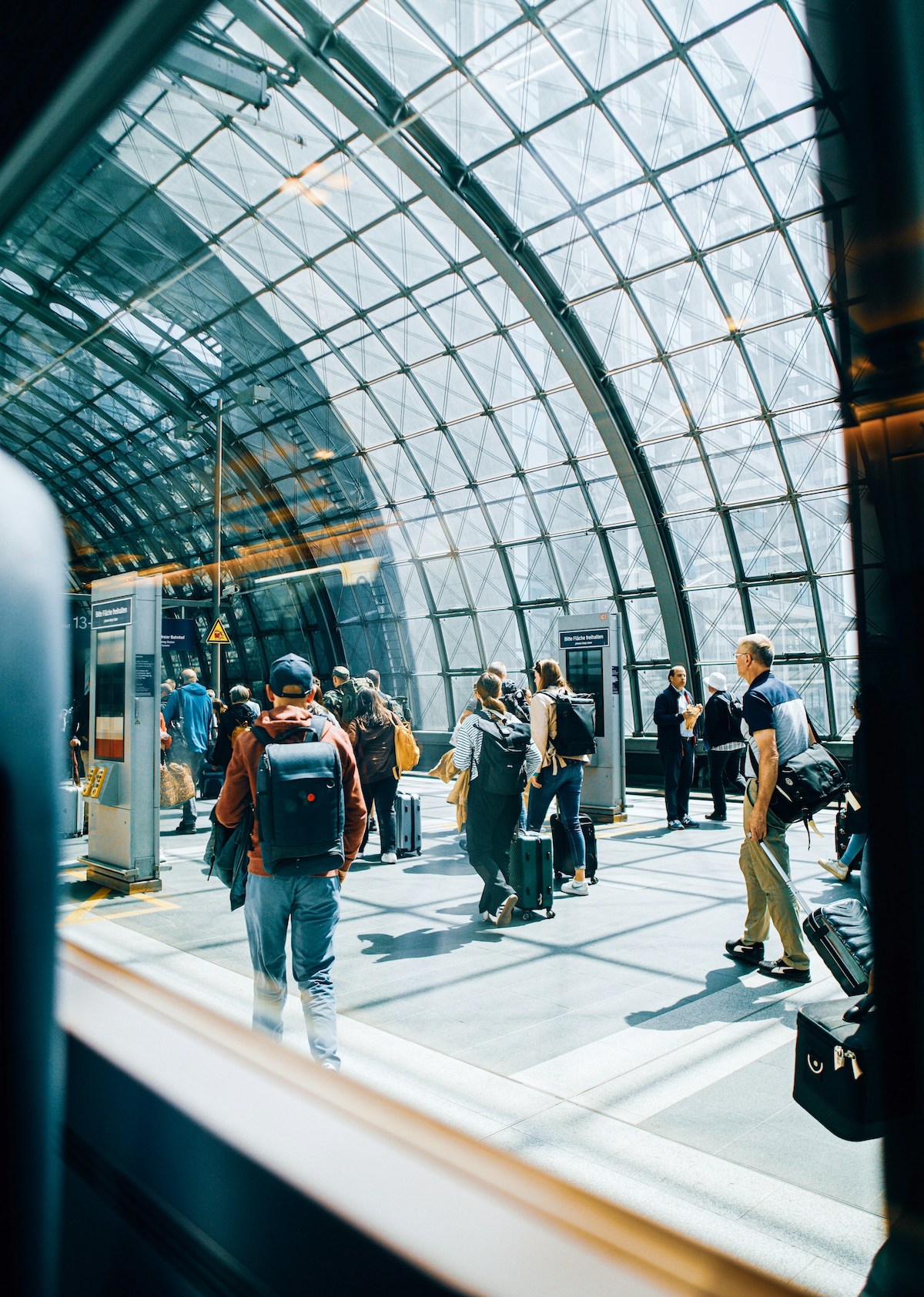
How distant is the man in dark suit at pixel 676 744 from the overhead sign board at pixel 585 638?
1.08m

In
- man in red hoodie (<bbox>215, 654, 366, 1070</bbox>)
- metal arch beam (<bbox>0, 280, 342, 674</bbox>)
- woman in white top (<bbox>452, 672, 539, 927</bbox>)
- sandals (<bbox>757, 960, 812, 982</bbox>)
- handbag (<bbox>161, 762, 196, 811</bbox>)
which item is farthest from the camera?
metal arch beam (<bbox>0, 280, 342, 674</bbox>)

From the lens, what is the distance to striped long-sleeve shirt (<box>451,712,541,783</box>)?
702cm

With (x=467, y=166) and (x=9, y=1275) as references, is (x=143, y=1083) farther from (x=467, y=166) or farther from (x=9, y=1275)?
(x=467, y=166)

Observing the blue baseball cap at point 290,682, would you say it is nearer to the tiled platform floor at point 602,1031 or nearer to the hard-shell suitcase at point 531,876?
the tiled platform floor at point 602,1031

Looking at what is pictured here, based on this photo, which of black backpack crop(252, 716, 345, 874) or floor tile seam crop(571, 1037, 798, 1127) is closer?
floor tile seam crop(571, 1037, 798, 1127)

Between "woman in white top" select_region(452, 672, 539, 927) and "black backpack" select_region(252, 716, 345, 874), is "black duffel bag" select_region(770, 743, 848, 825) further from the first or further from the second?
"black backpack" select_region(252, 716, 345, 874)

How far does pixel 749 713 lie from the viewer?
540cm

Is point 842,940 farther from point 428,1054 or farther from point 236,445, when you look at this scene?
point 236,445

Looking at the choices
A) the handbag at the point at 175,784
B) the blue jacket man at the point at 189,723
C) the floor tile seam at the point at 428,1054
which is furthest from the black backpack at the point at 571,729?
the blue jacket man at the point at 189,723

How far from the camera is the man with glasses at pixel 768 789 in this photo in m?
5.34

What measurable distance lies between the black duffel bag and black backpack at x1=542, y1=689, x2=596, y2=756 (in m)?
2.93

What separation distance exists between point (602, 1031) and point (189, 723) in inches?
325

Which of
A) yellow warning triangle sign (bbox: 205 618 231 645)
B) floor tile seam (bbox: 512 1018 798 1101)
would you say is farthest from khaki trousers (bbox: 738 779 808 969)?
yellow warning triangle sign (bbox: 205 618 231 645)

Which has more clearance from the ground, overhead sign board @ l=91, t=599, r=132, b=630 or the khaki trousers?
overhead sign board @ l=91, t=599, r=132, b=630
